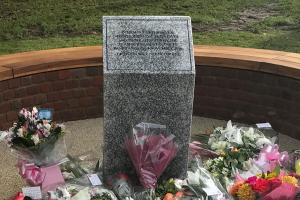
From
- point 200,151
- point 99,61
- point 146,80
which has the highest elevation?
point 146,80

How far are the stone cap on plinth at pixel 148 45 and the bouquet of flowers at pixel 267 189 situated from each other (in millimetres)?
901

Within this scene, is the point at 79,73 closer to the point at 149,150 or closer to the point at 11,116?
the point at 11,116

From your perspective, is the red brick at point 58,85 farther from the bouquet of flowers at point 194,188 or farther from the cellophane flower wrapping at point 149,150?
the bouquet of flowers at point 194,188

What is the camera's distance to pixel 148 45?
12.7ft

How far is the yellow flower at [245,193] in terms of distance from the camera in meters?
3.16

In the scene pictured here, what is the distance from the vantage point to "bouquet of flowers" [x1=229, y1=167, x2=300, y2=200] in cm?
307

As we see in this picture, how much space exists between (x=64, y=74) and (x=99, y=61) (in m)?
0.37

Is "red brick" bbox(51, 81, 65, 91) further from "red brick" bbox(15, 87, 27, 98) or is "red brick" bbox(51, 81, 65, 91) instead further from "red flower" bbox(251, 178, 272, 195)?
"red flower" bbox(251, 178, 272, 195)

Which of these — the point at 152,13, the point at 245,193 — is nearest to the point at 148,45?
the point at 245,193

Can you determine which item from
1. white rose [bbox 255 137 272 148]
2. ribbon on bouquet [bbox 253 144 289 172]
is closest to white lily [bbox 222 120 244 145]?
white rose [bbox 255 137 272 148]

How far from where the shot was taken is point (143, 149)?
3639mm

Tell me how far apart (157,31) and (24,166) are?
1.34m

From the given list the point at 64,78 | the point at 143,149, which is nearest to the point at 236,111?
the point at 64,78

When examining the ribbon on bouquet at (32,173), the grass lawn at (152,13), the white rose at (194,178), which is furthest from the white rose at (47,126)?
the grass lawn at (152,13)
